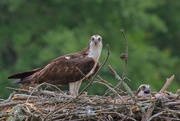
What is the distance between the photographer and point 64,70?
13.2 metres

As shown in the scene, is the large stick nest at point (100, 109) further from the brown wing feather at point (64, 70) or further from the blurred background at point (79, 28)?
the blurred background at point (79, 28)

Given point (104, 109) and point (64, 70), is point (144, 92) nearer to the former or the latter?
point (104, 109)

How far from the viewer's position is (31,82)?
12711 millimetres

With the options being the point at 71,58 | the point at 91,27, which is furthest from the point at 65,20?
the point at 71,58

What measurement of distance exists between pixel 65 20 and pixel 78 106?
682 inches

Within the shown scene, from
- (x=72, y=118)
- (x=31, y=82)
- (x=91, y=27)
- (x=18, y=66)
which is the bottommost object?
(x=72, y=118)

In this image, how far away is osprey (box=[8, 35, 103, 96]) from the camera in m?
12.8

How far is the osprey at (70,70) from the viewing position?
42.1ft

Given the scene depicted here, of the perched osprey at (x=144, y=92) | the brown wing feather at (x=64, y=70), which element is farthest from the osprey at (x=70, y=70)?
the perched osprey at (x=144, y=92)

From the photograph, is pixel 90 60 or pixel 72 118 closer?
pixel 72 118

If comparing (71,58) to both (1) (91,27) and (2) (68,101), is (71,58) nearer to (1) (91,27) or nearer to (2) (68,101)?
(2) (68,101)

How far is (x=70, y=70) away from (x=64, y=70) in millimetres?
81

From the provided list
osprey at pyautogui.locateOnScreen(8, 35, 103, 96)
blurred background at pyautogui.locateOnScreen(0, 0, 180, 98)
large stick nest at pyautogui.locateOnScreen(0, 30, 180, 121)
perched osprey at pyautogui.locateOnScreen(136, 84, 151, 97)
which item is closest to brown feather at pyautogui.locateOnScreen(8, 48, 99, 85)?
osprey at pyautogui.locateOnScreen(8, 35, 103, 96)

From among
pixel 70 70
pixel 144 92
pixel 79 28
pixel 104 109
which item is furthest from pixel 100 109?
pixel 79 28
